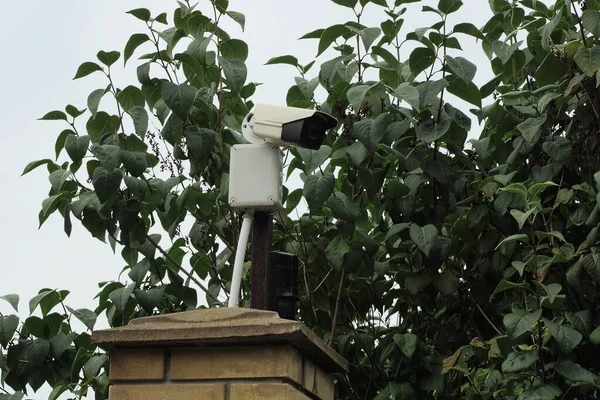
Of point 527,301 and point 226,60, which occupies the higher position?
point 226,60

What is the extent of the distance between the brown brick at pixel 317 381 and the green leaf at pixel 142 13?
1435 millimetres

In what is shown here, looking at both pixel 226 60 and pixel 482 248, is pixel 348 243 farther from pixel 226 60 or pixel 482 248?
pixel 226 60

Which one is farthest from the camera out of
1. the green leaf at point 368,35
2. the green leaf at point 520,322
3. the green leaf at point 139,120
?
the green leaf at point 139,120

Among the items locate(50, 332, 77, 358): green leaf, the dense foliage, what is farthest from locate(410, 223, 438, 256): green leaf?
locate(50, 332, 77, 358): green leaf

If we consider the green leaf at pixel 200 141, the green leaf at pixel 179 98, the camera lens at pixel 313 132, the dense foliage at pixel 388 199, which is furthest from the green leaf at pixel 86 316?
the camera lens at pixel 313 132

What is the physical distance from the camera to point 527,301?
2.61m

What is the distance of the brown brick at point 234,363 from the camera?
1803 millimetres

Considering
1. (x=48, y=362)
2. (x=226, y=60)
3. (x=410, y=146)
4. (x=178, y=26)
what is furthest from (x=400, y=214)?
(x=48, y=362)

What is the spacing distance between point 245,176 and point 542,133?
1.19 m

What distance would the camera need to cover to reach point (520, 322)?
2.50 metres

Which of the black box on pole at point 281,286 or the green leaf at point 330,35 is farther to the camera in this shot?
the green leaf at point 330,35

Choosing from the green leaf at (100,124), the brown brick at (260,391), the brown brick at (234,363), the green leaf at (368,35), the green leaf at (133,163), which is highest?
the green leaf at (368,35)

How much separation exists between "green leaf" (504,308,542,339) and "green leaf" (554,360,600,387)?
166 mm

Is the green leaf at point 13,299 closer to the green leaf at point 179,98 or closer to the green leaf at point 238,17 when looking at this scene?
the green leaf at point 179,98
